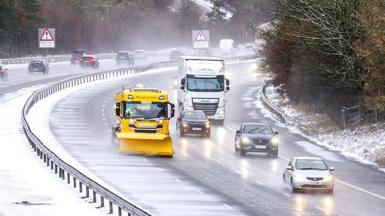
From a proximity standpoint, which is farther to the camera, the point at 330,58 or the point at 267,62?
the point at 267,62

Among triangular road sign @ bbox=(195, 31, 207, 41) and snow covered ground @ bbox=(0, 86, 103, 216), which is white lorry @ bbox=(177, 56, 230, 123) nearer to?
snow covered ground @ bbox=(0, 86, 103, 216)

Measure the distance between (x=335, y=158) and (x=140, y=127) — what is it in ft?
30.5

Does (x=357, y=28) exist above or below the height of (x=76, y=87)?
above

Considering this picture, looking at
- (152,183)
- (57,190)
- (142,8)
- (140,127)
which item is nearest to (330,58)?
(140,127)

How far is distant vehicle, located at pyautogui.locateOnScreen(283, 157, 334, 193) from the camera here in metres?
33.4

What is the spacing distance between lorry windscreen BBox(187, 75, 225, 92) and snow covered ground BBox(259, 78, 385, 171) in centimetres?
494

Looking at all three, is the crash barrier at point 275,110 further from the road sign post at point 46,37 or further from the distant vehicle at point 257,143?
the road sign post at point 46,37

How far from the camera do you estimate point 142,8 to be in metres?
189

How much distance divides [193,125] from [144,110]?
8.73 metres

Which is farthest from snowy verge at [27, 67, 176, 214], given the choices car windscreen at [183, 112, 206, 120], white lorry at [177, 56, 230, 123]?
white lorry at [177, 56, 230, 123]

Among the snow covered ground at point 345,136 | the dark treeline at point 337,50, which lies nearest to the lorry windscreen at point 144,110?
the snow covered ground at point 345,136

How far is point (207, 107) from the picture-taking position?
5791cm

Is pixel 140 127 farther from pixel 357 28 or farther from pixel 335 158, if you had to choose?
pixel 357 28

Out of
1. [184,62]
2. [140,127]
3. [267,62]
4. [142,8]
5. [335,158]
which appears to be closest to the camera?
[140,127]
